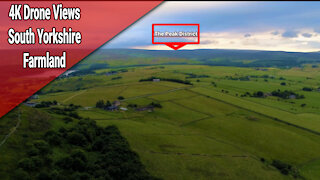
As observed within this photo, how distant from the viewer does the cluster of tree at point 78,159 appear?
2375 centimetres

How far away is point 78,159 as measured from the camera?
27.6 meters

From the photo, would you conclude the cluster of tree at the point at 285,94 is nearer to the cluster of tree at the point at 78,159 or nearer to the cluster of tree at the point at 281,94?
the cluster of tree at the point at 281,94

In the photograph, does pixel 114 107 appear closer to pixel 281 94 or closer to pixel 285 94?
pixel 281 94

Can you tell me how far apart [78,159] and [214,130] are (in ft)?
114

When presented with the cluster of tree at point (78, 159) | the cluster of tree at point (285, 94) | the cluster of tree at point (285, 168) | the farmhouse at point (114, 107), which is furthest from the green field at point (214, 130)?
the cluster of tree at point (78, 159)

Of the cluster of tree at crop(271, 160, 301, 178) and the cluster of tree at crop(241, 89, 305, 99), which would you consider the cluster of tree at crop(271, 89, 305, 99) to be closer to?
the cluster of tree at crop(241, 89, 305, 99)

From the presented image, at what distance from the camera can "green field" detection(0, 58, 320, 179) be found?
119ft

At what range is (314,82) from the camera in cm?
11650

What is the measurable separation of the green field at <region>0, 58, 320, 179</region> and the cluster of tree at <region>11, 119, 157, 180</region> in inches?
152

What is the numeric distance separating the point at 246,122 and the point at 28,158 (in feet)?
165

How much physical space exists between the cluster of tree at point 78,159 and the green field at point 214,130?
3856 mm

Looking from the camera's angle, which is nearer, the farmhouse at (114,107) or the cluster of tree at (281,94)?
the farmhouse at (114,107)

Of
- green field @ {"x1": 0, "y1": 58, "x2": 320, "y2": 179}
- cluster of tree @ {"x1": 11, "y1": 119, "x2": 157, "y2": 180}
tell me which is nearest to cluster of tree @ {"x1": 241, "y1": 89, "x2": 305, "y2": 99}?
green field @ {"x1": 0, "y1": 58, "x2": 320, "y2": 179}

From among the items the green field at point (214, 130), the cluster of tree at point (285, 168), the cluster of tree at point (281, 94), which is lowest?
the cluster of tree at point (285, 168)
